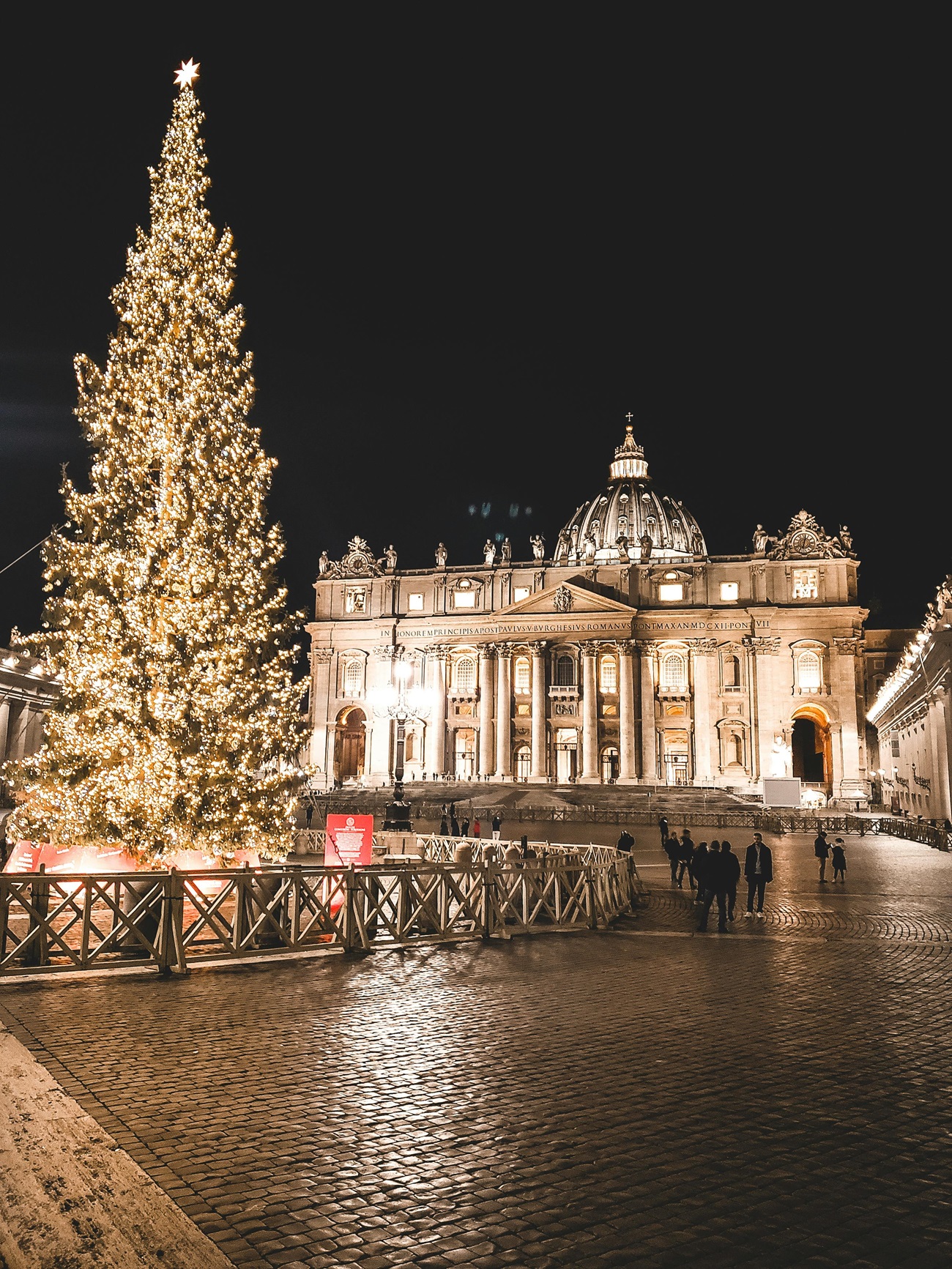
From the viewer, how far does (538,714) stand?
7250 cm

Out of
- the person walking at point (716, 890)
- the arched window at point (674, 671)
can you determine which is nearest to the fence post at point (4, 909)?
the person walking at point (716, 890)

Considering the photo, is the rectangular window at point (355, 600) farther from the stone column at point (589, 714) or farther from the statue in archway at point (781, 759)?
the statue in archway at point (781, 759)

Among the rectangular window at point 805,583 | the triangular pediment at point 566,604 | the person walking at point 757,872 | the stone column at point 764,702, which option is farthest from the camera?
the triangular pediment at point 566,604

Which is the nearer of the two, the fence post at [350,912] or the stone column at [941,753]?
the fence post at [350,912]

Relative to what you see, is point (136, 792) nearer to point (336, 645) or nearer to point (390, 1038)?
point (390, 1038)

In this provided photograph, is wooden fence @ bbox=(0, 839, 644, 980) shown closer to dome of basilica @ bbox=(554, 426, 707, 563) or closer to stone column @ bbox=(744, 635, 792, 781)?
stone column @ bbox=(744, 635, 792, 781)

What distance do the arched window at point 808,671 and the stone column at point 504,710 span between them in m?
21.6

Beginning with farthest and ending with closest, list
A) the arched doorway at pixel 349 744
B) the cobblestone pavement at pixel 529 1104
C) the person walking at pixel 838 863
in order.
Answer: the arched doorway at pixel 349 744 → the person walking at pixel 838 863 → the cobblestone pavement at pixel 529 1104

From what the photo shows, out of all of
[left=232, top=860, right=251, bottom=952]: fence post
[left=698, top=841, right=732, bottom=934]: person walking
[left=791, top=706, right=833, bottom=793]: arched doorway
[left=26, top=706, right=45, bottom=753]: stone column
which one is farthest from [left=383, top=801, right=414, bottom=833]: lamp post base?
[left=791, top=706, right=833, bottom=793]: arched doorway

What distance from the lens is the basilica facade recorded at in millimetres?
70125

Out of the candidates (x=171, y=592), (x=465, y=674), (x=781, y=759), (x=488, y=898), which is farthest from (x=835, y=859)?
(x=465, y=674)

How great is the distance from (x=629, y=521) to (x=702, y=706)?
30045 millimetres

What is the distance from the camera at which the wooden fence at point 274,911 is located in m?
11.0

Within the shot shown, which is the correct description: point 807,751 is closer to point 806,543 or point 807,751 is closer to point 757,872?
point 806,543
